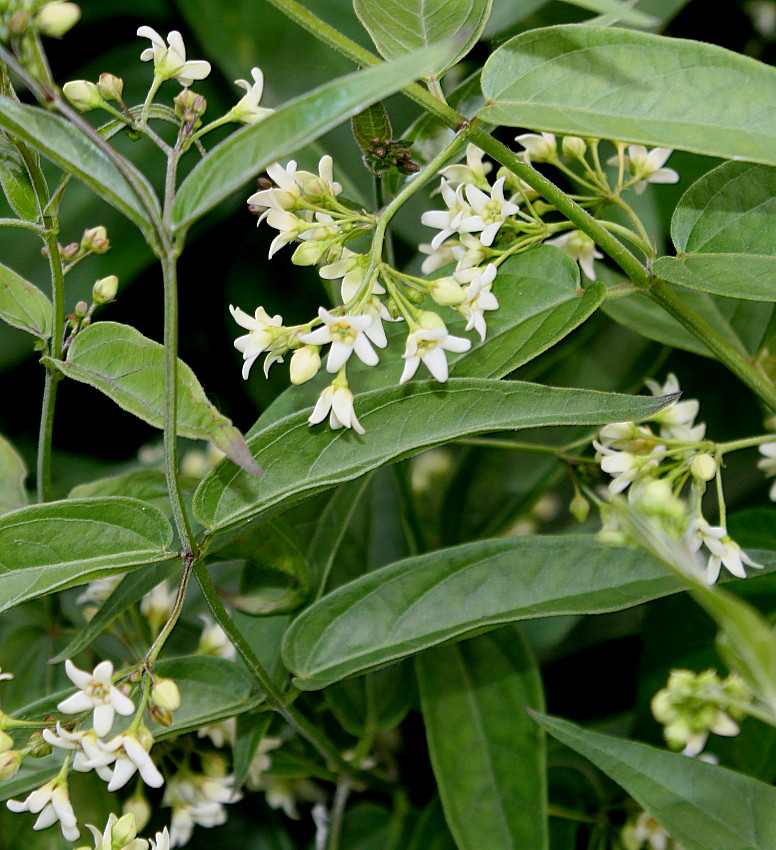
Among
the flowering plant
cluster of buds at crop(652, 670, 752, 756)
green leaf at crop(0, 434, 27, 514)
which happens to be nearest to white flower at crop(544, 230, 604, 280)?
the flowering plant

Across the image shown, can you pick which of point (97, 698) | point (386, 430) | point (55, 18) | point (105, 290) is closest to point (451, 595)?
point (386, 430)

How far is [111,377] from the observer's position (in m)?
0.81

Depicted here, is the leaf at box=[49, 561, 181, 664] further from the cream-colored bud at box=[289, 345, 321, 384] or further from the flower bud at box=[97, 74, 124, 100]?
the flower bud at box=[97, 74, 124, 100]

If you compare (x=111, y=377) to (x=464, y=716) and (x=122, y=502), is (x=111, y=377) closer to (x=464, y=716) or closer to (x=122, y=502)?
(x=122, y=502)

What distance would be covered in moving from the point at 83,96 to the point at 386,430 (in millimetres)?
399

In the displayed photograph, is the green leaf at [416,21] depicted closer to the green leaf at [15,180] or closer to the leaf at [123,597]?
the green leaf at [15,180]

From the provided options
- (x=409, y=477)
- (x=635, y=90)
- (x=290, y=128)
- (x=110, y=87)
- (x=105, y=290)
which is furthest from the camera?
(x=409, y=477)

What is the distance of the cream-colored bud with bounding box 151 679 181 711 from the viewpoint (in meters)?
0.75

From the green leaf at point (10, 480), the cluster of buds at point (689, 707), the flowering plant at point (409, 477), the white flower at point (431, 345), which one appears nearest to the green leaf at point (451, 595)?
the flowering plant at point (409, 477)

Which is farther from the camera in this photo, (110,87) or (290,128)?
(110,87)

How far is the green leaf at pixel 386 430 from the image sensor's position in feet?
2.34

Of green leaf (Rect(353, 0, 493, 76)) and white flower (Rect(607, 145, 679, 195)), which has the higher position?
green leaf (Rect(353, 0, 493, 76))

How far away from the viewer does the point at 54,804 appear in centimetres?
79

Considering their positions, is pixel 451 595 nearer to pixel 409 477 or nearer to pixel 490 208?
pixel 409 477
